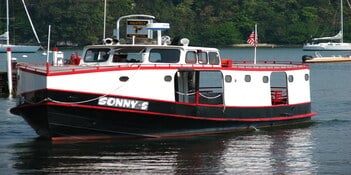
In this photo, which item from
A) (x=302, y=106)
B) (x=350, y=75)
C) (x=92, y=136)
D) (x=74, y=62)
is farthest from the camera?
(x=350, y=75)

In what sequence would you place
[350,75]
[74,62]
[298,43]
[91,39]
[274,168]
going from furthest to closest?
[298,43] → [91,39] → [350,75] → [74,62] → [274,168]

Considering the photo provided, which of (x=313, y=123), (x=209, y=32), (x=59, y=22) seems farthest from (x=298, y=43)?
(x=313, y=123)

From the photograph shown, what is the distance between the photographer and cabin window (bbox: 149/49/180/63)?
39.0 meters

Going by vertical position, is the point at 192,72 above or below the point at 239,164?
above

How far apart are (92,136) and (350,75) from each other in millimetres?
61773

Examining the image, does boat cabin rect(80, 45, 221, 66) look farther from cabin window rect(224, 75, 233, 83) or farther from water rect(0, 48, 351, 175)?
water rect(0, 48, 351, 175)

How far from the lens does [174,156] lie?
117 feet

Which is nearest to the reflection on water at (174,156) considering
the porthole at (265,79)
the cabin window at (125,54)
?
the porthole at (265,79)

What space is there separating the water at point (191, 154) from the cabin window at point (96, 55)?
3.20m

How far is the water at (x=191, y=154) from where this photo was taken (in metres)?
33.3

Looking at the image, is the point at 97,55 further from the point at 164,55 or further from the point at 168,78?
the point at 168,78

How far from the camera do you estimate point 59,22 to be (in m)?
160

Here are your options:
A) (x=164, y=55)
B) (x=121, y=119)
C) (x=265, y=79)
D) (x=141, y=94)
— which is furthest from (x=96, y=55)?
(x=265, y=79)

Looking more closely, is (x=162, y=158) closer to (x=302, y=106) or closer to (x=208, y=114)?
(x=208, y=114)
